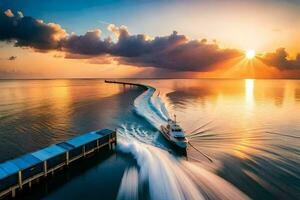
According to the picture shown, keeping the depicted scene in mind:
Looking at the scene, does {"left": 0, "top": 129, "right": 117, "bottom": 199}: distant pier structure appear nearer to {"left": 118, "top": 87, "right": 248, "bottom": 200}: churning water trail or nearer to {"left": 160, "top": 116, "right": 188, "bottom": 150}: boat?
{"left": 118, "top": 87, "right": 248, "bottom": 200}: churning water trail

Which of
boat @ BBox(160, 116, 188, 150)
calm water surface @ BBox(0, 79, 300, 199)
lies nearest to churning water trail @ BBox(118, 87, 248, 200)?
calm water surface @ BBox(0, 79, 300, 199)

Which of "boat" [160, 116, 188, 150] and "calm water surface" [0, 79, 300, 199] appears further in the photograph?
"boat" [160, 116, 188, 150]

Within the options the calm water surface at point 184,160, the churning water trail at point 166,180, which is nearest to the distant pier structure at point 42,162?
the calm water surface at point 184,160

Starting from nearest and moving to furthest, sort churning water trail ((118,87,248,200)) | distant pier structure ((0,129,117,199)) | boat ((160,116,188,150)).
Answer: distant pier structure ((0,129,117,199)) → churning water trail ((118,87,248,200)) → boat ((160,116,188,150))

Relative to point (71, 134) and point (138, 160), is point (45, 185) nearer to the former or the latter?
point (138, 160)

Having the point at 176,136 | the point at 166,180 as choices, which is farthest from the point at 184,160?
the point at 166,180

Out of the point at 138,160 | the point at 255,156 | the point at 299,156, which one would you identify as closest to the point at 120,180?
the point at 138,160

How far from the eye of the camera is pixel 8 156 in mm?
35031

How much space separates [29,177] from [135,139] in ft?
73.5

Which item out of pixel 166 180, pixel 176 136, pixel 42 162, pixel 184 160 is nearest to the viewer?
pixel 42 162

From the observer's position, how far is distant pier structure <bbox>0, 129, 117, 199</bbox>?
2408cm

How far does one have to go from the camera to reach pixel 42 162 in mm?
27406

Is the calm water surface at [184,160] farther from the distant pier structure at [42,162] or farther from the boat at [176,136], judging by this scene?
the distant pier structure at [42,162]

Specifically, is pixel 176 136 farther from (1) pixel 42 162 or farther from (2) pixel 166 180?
(1) pixel 42 162
